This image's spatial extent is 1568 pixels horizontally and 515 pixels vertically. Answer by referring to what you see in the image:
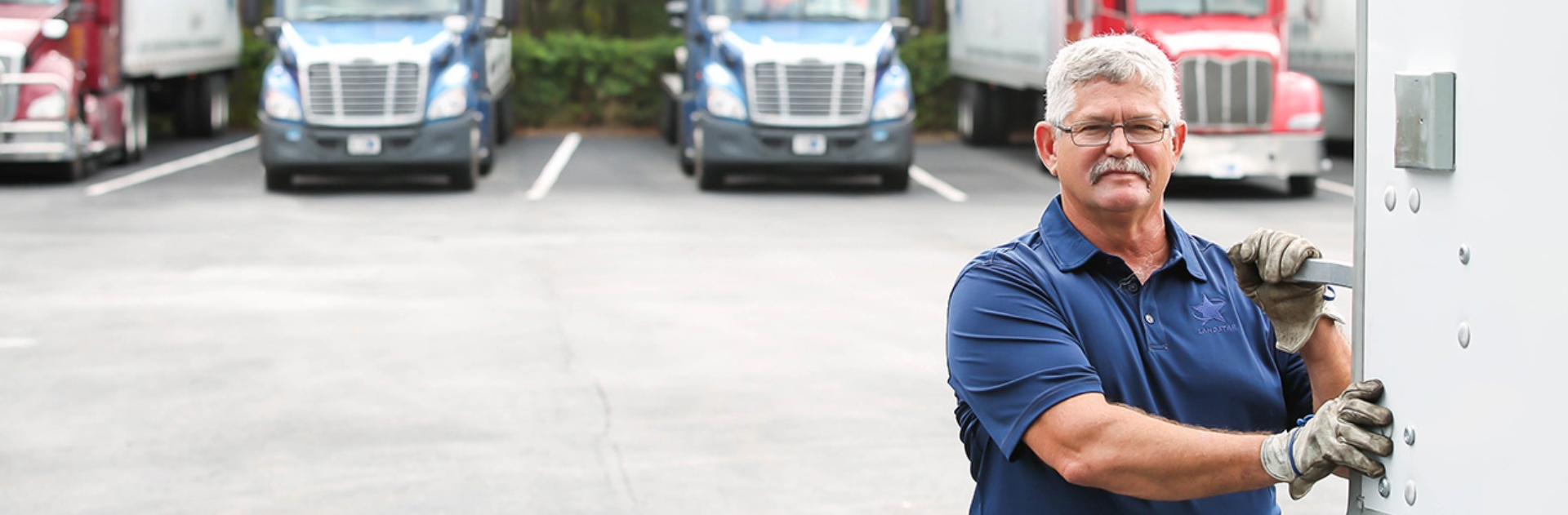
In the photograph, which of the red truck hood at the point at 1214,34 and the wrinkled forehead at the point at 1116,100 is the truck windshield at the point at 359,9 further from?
the wrinkled forehead at the point at 1116,100

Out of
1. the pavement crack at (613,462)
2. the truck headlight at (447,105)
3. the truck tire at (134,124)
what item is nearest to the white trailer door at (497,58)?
the truck headlight at (447,105)

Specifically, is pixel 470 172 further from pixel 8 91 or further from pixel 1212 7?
pixel 1212 7

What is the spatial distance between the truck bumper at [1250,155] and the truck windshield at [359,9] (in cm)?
747

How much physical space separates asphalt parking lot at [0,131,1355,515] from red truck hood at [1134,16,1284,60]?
170 centimetres

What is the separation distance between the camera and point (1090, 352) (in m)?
2.83

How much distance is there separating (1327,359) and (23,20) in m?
18.9

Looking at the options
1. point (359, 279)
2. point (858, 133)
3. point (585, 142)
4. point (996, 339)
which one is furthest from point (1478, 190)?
point (585, 142)

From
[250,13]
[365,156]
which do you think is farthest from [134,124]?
[365,156]

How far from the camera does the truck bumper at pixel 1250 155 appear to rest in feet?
62.4

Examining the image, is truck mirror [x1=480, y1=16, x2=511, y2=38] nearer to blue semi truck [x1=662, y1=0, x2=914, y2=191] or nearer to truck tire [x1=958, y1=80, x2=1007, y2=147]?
blue semi truck [x1=662, y1=0, x2=914, y2=191]

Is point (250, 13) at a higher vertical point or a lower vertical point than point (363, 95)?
higher

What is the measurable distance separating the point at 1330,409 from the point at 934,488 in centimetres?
427

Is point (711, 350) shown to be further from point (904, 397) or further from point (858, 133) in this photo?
point (858, 133)

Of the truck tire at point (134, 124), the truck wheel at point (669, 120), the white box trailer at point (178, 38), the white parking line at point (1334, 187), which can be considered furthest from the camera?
the truck wheel at point (669, 120)
